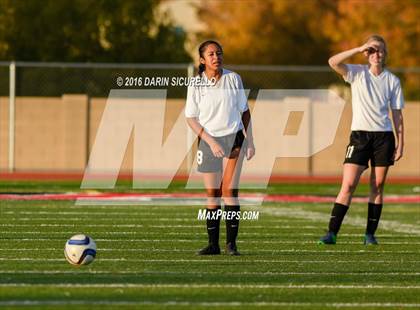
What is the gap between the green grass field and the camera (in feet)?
28.6

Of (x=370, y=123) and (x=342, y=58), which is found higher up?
(x=342, y=58)

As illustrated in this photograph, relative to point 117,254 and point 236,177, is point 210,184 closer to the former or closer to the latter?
point 236,177

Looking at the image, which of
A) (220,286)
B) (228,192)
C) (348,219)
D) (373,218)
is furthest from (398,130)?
(220,286)

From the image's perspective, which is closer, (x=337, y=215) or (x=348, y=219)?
(x=337, y=215)

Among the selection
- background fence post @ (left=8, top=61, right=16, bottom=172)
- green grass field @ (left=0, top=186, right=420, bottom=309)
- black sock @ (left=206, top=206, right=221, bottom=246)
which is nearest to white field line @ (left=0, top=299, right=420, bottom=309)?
green grass field @ (left=0, top=186, right=420, bottom=309)

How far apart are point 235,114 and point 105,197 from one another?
858 cm

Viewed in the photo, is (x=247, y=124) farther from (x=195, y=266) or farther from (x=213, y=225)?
(x=195, y=266)

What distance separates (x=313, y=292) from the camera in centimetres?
920

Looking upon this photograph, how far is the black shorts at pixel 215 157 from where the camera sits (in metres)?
11.7

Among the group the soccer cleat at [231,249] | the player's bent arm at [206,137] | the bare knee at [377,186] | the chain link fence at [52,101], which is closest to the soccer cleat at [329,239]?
the bare knee at [377,186]

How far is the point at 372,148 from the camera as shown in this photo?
42.7ft

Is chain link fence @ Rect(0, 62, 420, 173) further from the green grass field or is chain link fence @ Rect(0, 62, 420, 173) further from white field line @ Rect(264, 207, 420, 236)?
the green grass field

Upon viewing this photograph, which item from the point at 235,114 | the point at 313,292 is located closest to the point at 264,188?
the point at 235,114

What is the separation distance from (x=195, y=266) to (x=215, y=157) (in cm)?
142
